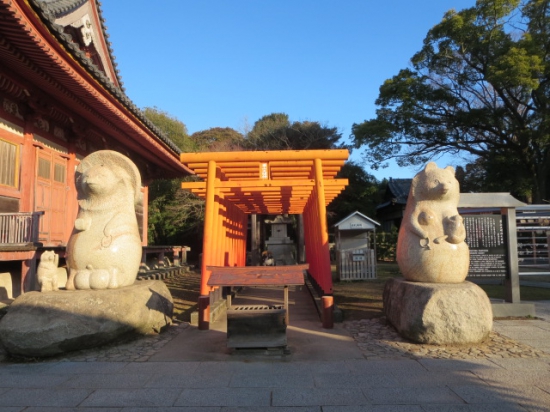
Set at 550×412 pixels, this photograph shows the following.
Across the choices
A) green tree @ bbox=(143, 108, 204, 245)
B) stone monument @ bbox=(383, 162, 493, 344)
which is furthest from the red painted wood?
green tree @ bbox=(143, 108, 204, 245)

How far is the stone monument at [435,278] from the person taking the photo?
5012 mm

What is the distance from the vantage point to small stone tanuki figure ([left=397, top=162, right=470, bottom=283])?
5.52 metres

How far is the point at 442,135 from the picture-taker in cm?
1891

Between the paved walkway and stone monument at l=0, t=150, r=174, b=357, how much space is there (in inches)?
10.3

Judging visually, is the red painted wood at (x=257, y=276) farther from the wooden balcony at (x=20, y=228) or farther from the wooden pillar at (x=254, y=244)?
the wooden pillar at (x=254, y=244)

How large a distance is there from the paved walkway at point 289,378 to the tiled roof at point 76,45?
4.65m

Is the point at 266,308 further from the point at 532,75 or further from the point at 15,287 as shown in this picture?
the point at 532,75

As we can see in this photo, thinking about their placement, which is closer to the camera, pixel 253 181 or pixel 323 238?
pixel 323 238

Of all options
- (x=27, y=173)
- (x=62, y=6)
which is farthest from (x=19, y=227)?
(x=62, y=6)

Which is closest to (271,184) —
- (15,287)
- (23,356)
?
(23,356)

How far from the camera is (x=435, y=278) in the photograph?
554 cm

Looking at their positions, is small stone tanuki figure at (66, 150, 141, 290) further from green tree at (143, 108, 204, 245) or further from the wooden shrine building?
green tree at (143, 108, 204, 245)

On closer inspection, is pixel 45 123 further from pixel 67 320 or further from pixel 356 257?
pixel 356 257

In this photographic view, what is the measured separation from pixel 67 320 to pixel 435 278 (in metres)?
4.75
